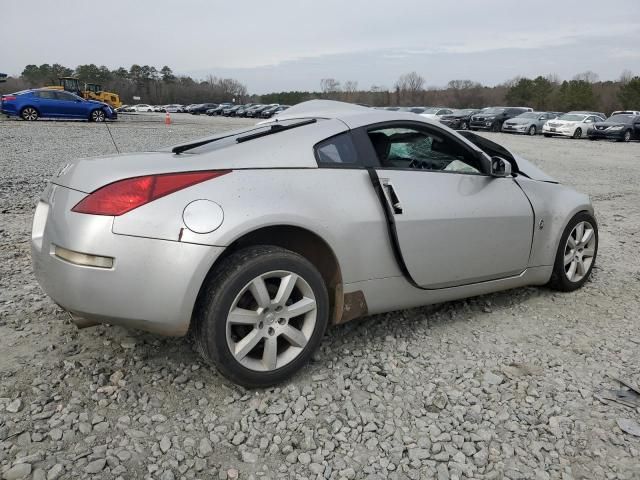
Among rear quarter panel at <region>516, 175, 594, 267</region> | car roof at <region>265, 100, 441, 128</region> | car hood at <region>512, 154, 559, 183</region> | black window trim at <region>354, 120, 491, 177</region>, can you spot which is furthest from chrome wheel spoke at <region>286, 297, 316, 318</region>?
car hood at <region>512, 154, 559, 183</region>

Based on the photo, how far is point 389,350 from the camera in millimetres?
3232

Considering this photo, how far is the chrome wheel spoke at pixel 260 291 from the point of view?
2564 millimetres

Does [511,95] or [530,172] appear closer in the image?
[530,172]

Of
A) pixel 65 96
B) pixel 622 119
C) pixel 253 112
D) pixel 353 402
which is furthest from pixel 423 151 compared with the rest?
pixel 253 112

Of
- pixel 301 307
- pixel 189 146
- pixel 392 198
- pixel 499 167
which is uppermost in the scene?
pixel 189 146

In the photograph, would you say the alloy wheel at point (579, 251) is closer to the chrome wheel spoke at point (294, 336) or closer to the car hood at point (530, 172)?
the car hood at point (530, 172)

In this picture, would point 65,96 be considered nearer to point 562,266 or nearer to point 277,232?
point 277,232

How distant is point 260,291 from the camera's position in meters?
2.57

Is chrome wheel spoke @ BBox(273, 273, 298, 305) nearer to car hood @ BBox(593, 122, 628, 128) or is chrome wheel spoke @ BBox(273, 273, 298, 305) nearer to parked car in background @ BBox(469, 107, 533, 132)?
car hood @ BBox(593, 122, 628, 128)

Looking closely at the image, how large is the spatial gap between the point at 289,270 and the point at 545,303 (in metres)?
2.39

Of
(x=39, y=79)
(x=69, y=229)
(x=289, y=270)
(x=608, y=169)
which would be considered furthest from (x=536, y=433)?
(x=39, y=79)

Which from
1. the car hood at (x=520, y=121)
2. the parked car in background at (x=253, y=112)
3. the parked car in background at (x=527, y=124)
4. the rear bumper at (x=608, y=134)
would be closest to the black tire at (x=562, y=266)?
the rear bumper at (x=608, y=134)

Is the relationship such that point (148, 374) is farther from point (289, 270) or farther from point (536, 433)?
point (536, 433)

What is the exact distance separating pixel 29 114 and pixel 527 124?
81.7ft
